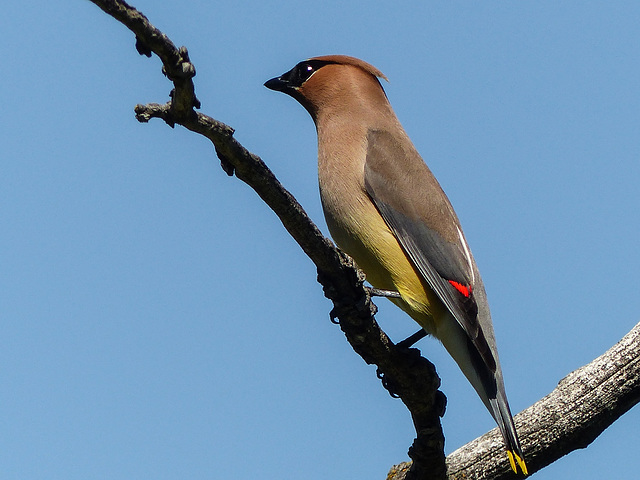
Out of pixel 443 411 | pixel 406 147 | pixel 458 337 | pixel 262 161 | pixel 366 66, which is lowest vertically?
pixel 443 411

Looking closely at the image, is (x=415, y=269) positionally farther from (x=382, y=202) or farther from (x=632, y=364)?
(x=632, y=364)

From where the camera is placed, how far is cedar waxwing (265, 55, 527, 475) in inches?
199

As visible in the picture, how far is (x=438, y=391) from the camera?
189 inches

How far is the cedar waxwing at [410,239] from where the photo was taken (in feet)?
16.6

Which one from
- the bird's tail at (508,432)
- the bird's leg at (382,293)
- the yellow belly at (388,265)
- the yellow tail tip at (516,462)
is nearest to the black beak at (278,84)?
the yellow belly at (388,265)

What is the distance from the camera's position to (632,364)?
466cm

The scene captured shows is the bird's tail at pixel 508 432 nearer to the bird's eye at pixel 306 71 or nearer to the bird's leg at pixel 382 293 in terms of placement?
the bird's leg at pixel 382 293

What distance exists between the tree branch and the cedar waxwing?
8.2 inches

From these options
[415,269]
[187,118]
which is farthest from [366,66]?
[187,118]

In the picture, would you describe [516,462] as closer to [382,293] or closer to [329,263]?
[382,293]

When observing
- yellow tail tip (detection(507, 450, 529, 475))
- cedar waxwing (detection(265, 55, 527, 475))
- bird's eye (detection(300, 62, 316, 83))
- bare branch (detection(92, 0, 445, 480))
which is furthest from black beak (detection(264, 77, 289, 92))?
yellow tail tip (detection(507, 450, 529, 475))

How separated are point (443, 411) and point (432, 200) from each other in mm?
1474

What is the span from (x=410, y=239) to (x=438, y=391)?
3.22 ft

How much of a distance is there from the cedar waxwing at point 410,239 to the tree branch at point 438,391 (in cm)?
21
